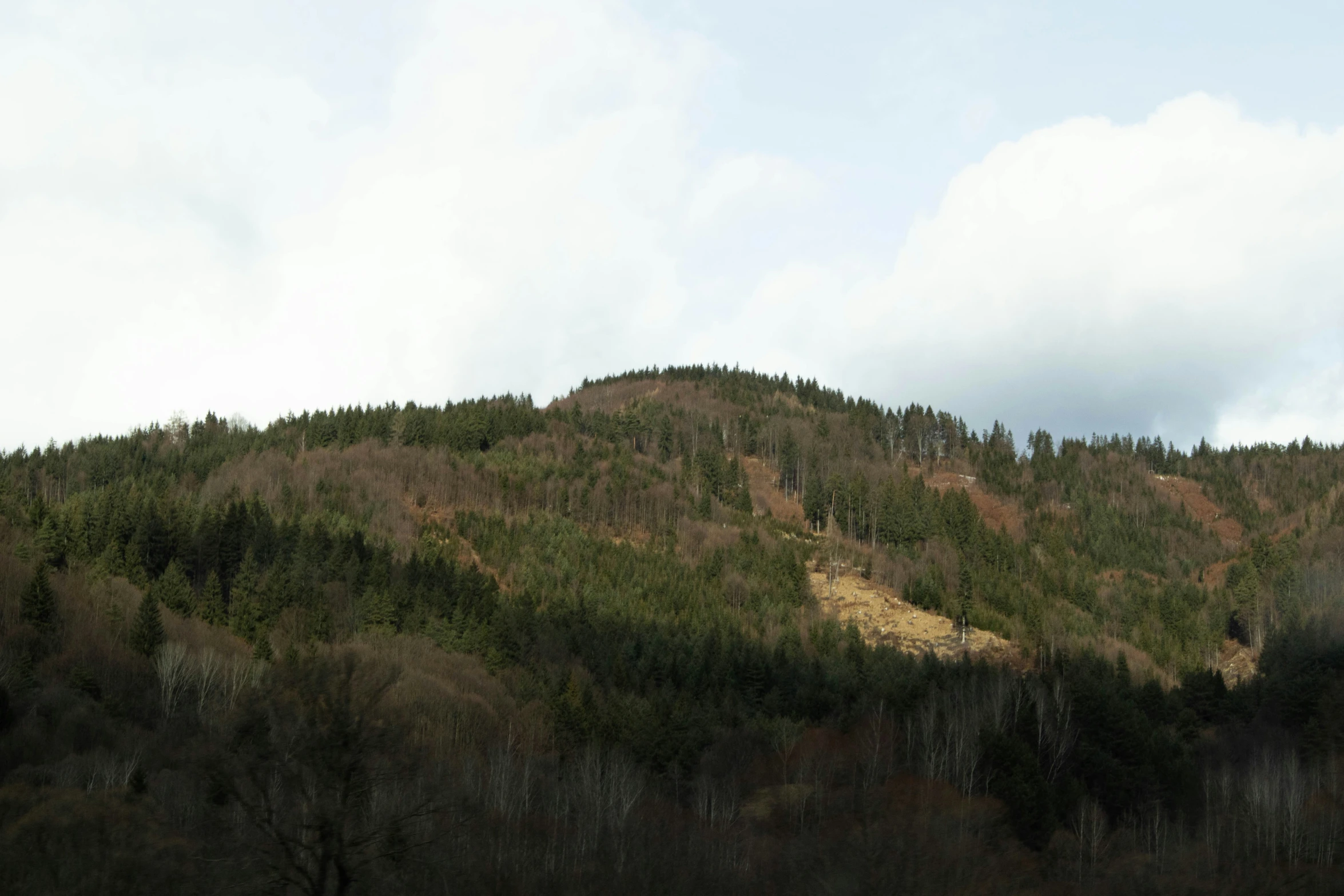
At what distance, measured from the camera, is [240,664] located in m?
78.3

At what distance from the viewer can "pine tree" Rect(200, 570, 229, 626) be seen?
91.3 metres

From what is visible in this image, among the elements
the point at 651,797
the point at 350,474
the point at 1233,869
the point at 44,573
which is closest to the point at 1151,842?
the point at 1233,869

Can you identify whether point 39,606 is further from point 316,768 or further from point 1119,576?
point 1119,576

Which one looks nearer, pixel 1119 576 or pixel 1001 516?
pixel 1119 576

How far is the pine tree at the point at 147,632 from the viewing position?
3093 inches

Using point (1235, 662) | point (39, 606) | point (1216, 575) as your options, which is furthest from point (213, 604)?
point (1216, 575)

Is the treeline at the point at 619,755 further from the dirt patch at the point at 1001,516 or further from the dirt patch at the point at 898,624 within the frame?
the dirt patch at the point at 1001,516

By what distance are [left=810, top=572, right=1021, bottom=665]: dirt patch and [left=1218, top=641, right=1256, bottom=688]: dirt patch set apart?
30103 millimetres

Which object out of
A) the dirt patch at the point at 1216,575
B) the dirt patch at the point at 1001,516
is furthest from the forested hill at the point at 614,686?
the dirt patch at the point at 1001,516

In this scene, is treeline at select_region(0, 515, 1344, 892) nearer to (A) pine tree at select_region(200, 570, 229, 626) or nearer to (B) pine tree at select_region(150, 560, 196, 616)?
(A) pine tree at select_region(200, 570, 229, 626)

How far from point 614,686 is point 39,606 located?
1930 inches

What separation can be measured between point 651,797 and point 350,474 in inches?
4099

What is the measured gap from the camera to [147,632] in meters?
78.8

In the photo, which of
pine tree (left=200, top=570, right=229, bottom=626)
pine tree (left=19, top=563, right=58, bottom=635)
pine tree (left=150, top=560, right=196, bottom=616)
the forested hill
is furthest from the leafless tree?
pine tree (left=150, top=560, right=196, bottom=616)
